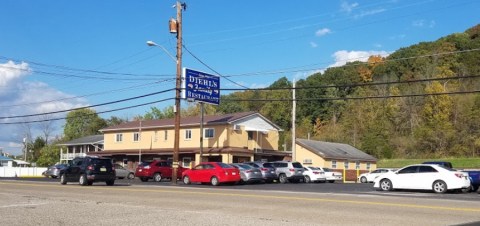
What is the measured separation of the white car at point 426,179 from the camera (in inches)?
953

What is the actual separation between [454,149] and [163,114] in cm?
5607

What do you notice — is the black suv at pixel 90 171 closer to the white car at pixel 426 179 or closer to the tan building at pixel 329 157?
the white car at pixel 426 179

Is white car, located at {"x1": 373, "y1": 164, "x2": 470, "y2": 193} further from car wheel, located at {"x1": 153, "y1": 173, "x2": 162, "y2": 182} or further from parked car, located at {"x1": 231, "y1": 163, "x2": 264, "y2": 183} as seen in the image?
car wheel, located at {"x1": 153, "y1": 173, "x2": 162, "y2": 182}

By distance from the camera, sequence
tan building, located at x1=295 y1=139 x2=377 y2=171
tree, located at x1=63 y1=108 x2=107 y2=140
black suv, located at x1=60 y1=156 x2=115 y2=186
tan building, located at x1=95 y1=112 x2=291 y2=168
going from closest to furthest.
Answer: black suv, located at x1=60 y1=156 x2=115 y2=186 < tan building, located at x1=95 y1=112 x2=291 y2=168 < tan building, located at x1=295 y1=139 x2=377 y2=171 < tree, located at x1=63 y1=108 x2=107 y2=140

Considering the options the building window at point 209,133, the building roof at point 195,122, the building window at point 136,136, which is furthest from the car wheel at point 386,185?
the building window at point 136,136

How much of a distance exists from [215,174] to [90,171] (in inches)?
292

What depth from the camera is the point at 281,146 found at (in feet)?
282

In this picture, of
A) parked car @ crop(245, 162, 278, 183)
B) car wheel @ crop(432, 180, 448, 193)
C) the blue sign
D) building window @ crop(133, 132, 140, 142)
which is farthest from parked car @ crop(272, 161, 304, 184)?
building window @ crop(133, 132, 140, 142)

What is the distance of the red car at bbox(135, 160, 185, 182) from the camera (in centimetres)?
4034

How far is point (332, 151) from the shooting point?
60.1 meters

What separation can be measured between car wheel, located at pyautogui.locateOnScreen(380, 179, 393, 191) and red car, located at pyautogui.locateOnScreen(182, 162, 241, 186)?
360 inches

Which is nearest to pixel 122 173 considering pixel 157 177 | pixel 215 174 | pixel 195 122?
pixel 157 177

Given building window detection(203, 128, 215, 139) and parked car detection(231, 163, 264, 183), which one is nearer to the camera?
parked car detection(231, 163, 264, 183)

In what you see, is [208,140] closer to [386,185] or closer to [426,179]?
[386,185]
